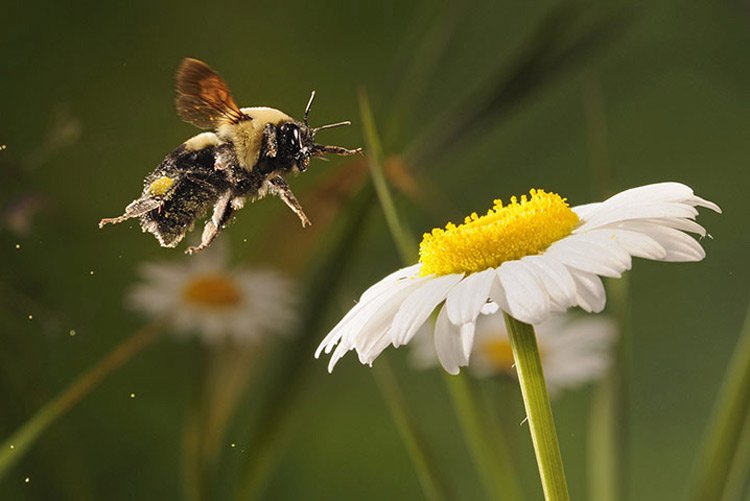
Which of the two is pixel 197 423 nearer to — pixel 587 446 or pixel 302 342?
pixel 302 342

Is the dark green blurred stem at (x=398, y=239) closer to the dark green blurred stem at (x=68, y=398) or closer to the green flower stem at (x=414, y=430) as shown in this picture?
the green flower stem at (x=414, y=430)

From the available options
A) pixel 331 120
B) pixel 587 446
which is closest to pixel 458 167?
pixel 331 120

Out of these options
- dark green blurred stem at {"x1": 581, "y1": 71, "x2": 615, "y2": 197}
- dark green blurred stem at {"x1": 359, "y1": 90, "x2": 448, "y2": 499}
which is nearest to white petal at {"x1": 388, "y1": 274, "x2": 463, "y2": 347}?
dark green blurred stem at {"x1": 359, "y1": 90, "x2": 448, "y2": 499}

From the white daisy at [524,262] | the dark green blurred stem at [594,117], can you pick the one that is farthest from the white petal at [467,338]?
the dark green blurred stem at [594,117]

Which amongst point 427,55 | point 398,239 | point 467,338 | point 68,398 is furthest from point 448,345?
point 427,55

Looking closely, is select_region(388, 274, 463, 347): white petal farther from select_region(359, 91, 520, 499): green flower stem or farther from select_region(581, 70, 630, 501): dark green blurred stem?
select_region(581, 70, 630, 501): dark green blurred stem
